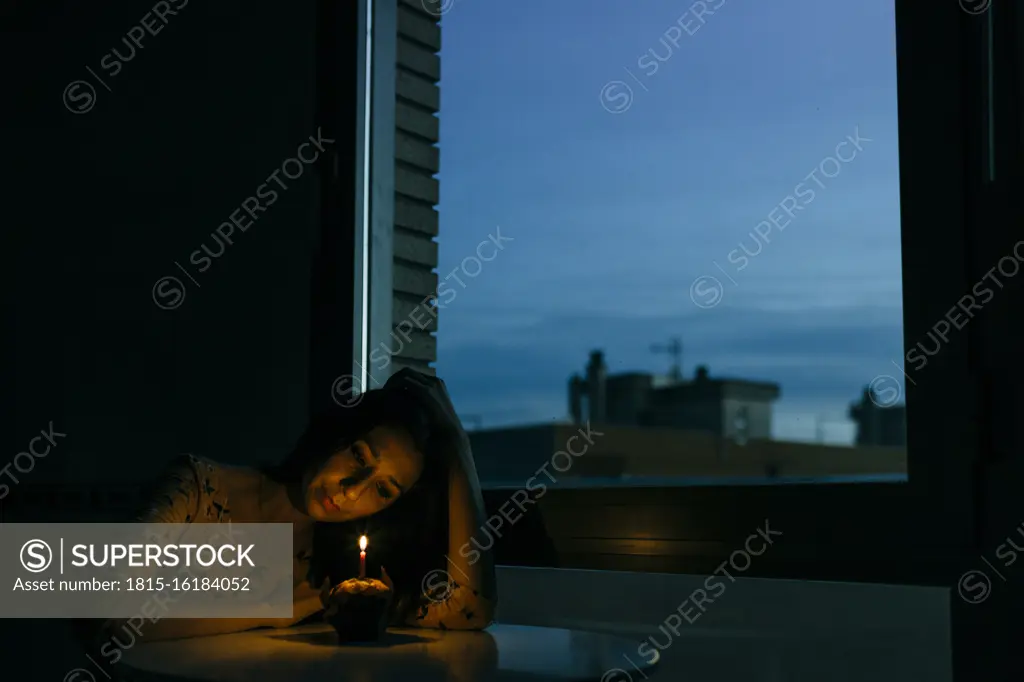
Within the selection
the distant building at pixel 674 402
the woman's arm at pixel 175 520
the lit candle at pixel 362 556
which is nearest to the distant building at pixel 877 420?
the distant building at pixel 674 402

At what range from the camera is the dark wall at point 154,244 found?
8.87 ft

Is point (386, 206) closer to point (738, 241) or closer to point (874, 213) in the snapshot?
point (738, 241)

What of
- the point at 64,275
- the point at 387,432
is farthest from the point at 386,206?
the point at 387,432

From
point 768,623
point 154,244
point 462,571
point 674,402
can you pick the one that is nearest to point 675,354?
point 674,402

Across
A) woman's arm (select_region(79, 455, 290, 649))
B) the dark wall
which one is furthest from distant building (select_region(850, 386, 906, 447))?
the dark wall

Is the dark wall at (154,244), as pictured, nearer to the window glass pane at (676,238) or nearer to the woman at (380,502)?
the window glass pane at (676,238)

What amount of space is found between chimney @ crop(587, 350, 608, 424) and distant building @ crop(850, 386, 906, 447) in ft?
1.86

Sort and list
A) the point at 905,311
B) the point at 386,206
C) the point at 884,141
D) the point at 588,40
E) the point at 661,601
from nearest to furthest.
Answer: the point at 905,311, the point at 884,141, the point at 661,601, the point at 588,40, the point at 386,206

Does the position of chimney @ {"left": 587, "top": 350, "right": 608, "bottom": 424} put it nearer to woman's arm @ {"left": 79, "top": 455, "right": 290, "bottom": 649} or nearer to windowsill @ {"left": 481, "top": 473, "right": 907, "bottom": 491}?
windowsill @ {"left": 481, "top": 473, "right": 907, "bottom": 491}

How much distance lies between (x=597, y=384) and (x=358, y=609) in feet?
2.77

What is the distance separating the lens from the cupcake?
1.48 m

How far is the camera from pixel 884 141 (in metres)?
1.71

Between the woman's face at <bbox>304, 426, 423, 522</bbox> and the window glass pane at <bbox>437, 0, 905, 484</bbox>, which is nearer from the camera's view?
the woman's face at <bbox>304, 426, 423, 522</bbox>

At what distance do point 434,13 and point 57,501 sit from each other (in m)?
1.66
